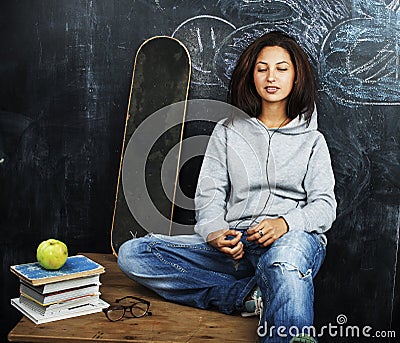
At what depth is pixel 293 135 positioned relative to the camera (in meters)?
2.63

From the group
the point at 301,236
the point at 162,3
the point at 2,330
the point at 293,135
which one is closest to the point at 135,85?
the point at 162,3

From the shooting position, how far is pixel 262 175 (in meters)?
2.62

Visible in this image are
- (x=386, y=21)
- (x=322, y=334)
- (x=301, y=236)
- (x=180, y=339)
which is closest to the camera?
(x=180, y=339)

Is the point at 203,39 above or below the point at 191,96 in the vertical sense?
above

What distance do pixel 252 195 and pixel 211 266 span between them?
12.7 inches

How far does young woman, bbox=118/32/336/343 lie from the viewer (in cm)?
246

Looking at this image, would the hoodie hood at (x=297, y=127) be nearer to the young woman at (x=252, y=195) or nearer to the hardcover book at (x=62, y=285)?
the young woman at (x=252, y=195)

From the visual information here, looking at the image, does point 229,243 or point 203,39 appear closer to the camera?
point 229,243

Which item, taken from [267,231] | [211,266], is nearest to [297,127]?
[267,231]

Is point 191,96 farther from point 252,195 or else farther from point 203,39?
point 252,195

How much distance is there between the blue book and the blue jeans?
0.16m

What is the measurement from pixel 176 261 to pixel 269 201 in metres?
0.43

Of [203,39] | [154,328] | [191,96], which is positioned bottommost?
[154,328]

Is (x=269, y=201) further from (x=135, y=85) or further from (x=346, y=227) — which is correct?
(x=135, y=85)
